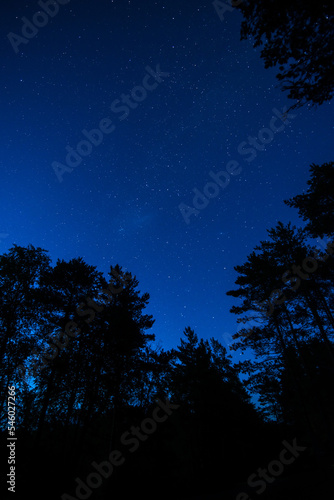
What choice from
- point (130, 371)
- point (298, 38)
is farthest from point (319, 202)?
point (130, 371)

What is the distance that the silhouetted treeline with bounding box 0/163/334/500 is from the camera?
12.4 metres

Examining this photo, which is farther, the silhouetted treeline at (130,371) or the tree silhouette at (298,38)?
the silhouetted treeline at (130,371)

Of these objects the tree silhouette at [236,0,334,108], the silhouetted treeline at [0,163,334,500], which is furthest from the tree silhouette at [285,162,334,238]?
the tree silhouette at [236,0,334,108]

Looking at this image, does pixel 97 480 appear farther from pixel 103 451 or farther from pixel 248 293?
pixel 248 293

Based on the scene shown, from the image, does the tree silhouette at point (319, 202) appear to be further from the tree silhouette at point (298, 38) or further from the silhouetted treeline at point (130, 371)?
the tree silhouette at point (298, 38)

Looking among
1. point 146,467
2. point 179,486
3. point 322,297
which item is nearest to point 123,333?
point 322,297

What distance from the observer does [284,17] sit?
579 cm

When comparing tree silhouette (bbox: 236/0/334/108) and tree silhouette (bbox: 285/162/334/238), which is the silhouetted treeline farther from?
tree silhouette (bbox: 236/0/334/108)

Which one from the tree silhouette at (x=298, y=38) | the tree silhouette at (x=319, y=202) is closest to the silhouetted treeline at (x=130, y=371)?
the tree silhouette at (x=319, y=202)

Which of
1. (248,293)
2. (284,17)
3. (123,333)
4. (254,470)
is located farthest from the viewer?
(254,470)

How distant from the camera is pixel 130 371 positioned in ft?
47.7

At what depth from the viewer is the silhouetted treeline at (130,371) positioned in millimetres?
12383

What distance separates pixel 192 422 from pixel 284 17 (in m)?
26.6

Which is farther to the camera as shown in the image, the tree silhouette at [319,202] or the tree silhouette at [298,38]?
the tree silhouette at [319,202]
